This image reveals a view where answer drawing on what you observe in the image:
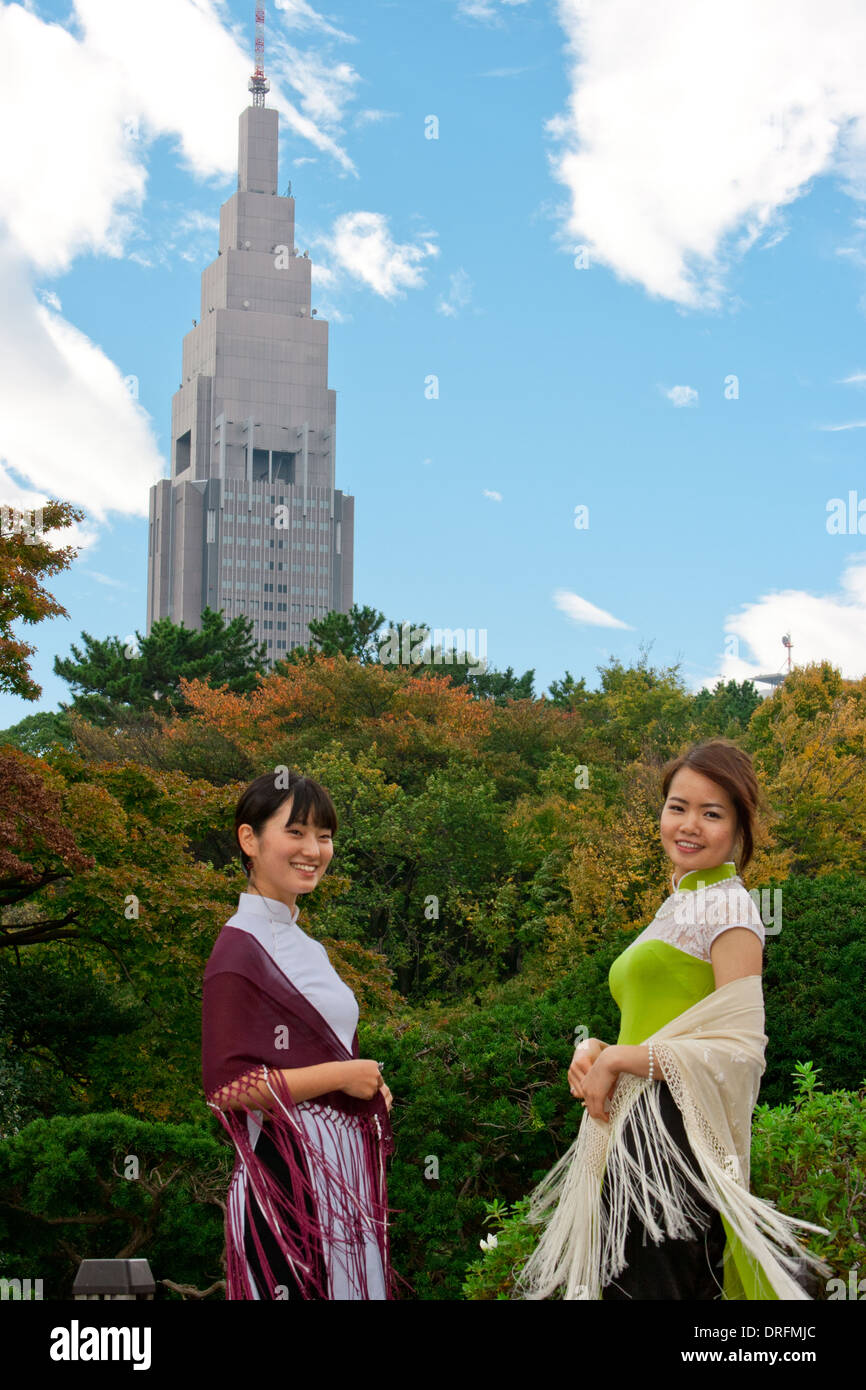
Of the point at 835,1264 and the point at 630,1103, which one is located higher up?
the point at 630,1103

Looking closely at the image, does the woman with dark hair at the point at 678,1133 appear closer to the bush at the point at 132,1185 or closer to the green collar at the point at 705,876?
the green collar at the point at 705,876

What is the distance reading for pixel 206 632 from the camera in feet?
117

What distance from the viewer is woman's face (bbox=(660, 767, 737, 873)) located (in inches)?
124

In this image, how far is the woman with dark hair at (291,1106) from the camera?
290 cm

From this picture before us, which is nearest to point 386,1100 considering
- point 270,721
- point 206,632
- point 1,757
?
point 1,757

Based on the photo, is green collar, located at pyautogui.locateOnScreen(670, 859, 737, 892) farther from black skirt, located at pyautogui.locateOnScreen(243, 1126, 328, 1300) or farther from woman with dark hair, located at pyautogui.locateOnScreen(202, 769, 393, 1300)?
black skirt, located at pyautogui.locateOnScreen(243, 1126, 328, 1300)

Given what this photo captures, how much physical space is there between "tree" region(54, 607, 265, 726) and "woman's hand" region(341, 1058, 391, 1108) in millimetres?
29296

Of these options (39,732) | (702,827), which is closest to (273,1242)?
(702,827)

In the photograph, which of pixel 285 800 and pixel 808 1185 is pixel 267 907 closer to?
pixel 285 800

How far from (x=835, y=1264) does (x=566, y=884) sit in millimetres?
15178

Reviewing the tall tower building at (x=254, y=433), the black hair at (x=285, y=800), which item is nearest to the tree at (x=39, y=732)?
the black hair at (x=285, y=800)

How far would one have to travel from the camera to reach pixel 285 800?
3254mm

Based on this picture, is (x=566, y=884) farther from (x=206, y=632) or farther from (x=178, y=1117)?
(x=206, y=632)
